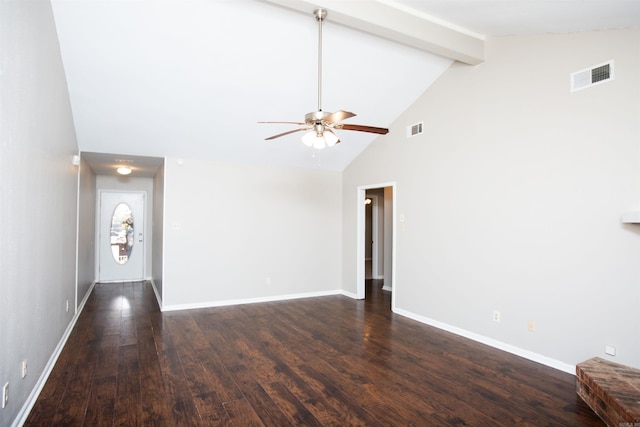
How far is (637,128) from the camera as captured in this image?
2.89 metres

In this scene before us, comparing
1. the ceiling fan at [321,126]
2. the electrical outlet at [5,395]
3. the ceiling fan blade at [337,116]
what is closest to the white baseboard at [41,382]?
the electrical outlet at [5,395]

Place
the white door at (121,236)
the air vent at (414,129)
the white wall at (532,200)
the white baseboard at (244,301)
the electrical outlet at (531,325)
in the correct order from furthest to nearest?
the white door at (121,236), the white baseboard at (244,301), the air vent at (414,129), the electrical outlet at (531,325), the white wall at (532,200)

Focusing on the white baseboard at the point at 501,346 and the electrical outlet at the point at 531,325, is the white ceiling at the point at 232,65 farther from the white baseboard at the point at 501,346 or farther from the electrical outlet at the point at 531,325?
the white baseboard at the point at 501,346

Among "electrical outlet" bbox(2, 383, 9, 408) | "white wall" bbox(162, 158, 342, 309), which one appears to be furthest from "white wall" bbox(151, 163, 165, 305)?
"electrical outlet" bbox(2, 383, 9, 408)

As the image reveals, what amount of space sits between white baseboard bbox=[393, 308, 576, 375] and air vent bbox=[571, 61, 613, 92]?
8.59 feet

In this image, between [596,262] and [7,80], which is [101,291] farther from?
[596,262]

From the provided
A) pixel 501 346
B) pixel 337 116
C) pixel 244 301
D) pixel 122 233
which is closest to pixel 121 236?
pixel 122 233

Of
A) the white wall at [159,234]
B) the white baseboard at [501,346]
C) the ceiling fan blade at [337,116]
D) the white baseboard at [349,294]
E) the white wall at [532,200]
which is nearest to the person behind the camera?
the ceiling fan blade at [337,116]

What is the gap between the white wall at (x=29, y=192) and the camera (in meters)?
2.02

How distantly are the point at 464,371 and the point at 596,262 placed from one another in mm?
1539

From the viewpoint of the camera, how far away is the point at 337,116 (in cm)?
278

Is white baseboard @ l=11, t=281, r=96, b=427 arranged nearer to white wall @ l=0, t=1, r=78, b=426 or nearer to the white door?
white wall @ l=0, t=1, r=78, b=426

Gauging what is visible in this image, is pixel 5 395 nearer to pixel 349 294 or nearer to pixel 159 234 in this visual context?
pixel 159 234

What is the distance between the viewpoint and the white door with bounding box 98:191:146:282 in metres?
8.02
